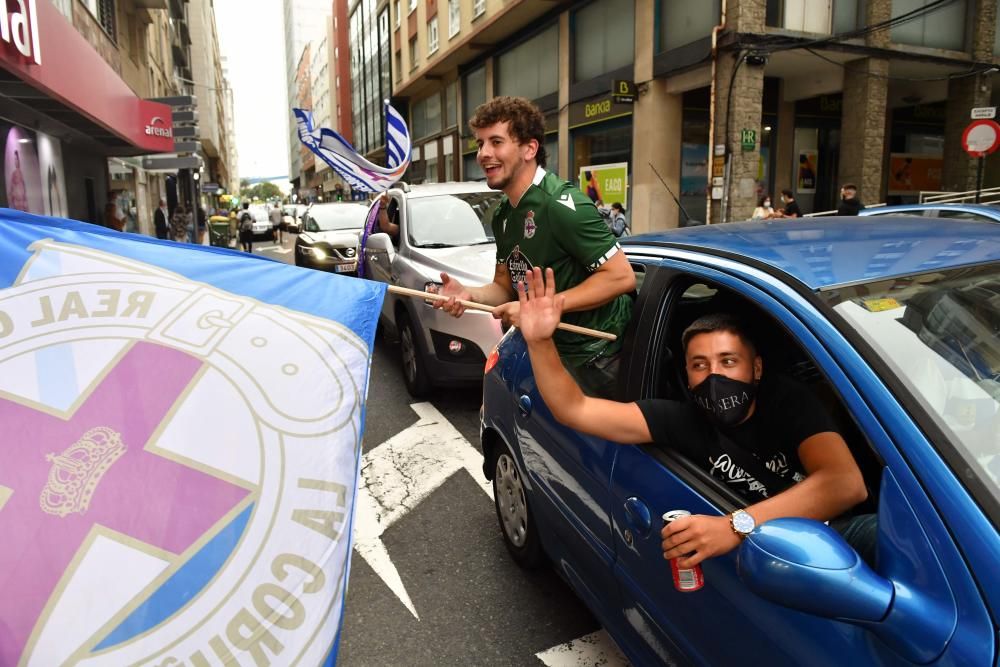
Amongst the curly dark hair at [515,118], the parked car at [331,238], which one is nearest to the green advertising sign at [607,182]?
the parked car at [331,238]

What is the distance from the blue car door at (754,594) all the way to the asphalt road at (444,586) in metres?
0.79

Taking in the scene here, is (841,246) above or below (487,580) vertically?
above

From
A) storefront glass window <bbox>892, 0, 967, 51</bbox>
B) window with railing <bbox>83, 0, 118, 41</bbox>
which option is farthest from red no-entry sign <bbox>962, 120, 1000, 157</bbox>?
window with railing <bbox>83, 0, 118, 41</bbox>

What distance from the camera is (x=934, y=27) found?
17625 millimetres

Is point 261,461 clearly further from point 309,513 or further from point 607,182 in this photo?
point 607,182

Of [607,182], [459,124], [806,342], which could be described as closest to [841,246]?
[806,342]

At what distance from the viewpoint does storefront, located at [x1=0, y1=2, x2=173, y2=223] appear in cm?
836

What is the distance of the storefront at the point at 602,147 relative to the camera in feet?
62.9

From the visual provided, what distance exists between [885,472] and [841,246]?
3.01ft

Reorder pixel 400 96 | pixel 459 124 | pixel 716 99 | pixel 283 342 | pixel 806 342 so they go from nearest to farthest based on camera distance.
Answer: pixel 806 342
pixel 283 342
pixel 716 99
pixel 459 124
pixel 400 96

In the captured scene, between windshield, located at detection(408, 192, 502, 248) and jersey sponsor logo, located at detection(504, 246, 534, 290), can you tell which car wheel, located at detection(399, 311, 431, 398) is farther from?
jersey sponsor logo, located at detection(504, 246, 534, 290)

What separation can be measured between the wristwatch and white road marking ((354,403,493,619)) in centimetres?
192

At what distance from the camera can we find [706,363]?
80.4 inches

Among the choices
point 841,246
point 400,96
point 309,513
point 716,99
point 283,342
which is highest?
point 400,96
